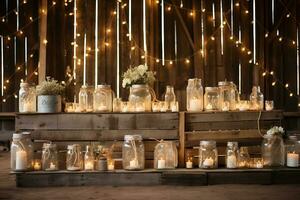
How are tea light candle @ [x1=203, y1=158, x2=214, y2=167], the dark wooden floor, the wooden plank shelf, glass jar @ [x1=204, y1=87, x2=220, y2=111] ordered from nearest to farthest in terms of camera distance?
1. the dark wooden floor
2. the wooden plank shelf
3. tea light candle @ [x1=203, y1=158, x2=214, y2=167]
4. glass jar @ [x1=204, y1=87, x2=220, y2=111]

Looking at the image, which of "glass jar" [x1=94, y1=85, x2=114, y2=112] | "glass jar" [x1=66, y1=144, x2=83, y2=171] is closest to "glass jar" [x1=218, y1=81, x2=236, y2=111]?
"glass jar" [x1=94, y1=85, x2=114, y2=112]

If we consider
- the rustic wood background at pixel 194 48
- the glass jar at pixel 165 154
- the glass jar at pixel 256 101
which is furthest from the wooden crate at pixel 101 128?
the rustic wood background at pixel 194 48

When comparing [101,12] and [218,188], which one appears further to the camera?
[101,12]

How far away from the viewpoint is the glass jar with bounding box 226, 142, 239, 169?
4.35m

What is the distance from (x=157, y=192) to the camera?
3916 mm

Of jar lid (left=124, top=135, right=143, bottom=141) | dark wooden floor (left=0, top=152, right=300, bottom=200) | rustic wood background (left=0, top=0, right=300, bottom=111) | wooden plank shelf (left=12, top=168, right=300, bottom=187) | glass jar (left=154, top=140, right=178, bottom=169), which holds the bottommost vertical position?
dark wooden floor (left=0, top=152, right=300, bottom=200)

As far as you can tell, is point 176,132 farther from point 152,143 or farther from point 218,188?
point 218,188

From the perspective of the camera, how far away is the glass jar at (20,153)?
14.0 feet

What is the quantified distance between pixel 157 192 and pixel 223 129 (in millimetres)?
1065

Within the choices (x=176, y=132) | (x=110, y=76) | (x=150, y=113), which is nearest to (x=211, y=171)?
(x=176, y=132)

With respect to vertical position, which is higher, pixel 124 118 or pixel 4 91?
pixel 4 91

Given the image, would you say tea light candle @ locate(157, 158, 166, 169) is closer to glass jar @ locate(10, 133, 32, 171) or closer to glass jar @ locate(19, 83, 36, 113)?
glass jar @ locate(10, 133, 32, 171)

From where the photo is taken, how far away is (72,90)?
6031 millimetres

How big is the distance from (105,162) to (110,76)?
2059 mm
